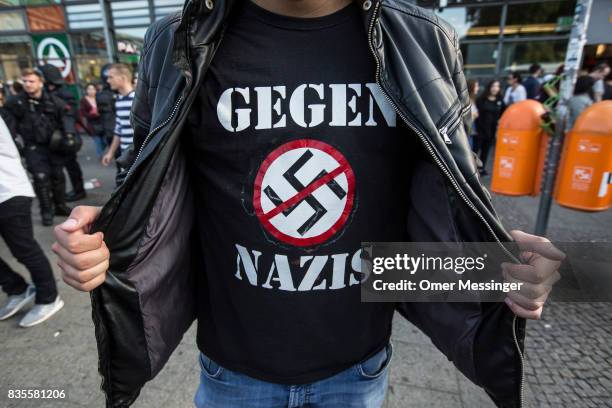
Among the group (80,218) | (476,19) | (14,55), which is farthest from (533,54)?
(14,55)

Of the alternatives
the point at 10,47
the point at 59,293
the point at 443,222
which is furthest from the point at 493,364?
the point at 10,47

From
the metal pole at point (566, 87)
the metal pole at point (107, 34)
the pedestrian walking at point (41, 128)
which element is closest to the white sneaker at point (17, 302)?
the pedestrian walking at point (41, 128)

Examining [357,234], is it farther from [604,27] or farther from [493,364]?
[604,27]

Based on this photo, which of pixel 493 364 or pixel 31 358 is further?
pixel 31 358

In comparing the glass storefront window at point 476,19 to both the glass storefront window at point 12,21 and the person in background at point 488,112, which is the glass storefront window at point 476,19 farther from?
the glass storefront window at point 12,21

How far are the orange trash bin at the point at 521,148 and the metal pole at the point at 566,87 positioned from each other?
1.20m

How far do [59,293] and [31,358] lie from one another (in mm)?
971

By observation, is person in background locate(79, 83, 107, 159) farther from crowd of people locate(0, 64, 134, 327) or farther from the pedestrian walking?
the pedestrian walking

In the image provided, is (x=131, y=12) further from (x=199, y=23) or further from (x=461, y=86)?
(x=461, y=86)

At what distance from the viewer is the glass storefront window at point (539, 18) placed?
1037 cm

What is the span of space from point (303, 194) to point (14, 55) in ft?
55.0

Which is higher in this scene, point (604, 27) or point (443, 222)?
point (604, 27)

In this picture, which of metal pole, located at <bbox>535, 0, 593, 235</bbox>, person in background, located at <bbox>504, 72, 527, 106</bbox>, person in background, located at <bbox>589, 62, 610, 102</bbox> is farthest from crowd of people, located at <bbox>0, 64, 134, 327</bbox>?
person in background, located at <bbox>504, 72, 527, 106</bbox>

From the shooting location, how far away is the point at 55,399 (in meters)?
2.40
